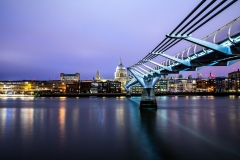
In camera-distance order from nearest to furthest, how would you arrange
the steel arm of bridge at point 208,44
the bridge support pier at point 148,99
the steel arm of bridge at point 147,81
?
1. the steel arm of bridge at point 208,44
2. the bridge support pier at point 148,99
3. the steel arm of bridge at point 147,81

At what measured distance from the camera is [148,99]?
5006 centimetres

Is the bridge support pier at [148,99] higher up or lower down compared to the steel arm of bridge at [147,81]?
lower down

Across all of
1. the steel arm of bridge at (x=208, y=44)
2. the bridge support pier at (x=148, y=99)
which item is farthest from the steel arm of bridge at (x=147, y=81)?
the steel arm of bridge at (x=208, y=44)

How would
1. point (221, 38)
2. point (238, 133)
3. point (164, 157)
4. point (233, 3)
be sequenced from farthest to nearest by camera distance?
point (238, 133)
point (221, 38)
point (164, 157)
point (233, 3)

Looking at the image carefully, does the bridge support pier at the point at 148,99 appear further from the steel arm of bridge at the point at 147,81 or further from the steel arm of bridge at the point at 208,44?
the steel arm of bridge at the point at 208,44

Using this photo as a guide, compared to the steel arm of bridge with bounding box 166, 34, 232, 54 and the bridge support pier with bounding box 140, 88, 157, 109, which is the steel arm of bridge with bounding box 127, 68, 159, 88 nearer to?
the bridge support pier with bounding box 140, 88, 157, 109

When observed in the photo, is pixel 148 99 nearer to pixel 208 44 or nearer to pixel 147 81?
pixel 147 81

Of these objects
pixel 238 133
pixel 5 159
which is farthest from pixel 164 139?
pixel 5 159

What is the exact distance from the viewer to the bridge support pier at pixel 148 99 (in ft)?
159

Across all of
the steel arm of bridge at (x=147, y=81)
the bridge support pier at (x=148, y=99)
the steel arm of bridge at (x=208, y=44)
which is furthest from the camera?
the steel arm of bridge at (x=147, y=81)

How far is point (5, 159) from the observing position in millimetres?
15891

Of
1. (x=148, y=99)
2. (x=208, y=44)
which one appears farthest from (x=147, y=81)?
(x=208, y=44)

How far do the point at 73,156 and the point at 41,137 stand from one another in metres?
8.28

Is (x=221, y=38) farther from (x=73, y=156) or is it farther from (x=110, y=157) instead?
(x=73, y=156)
